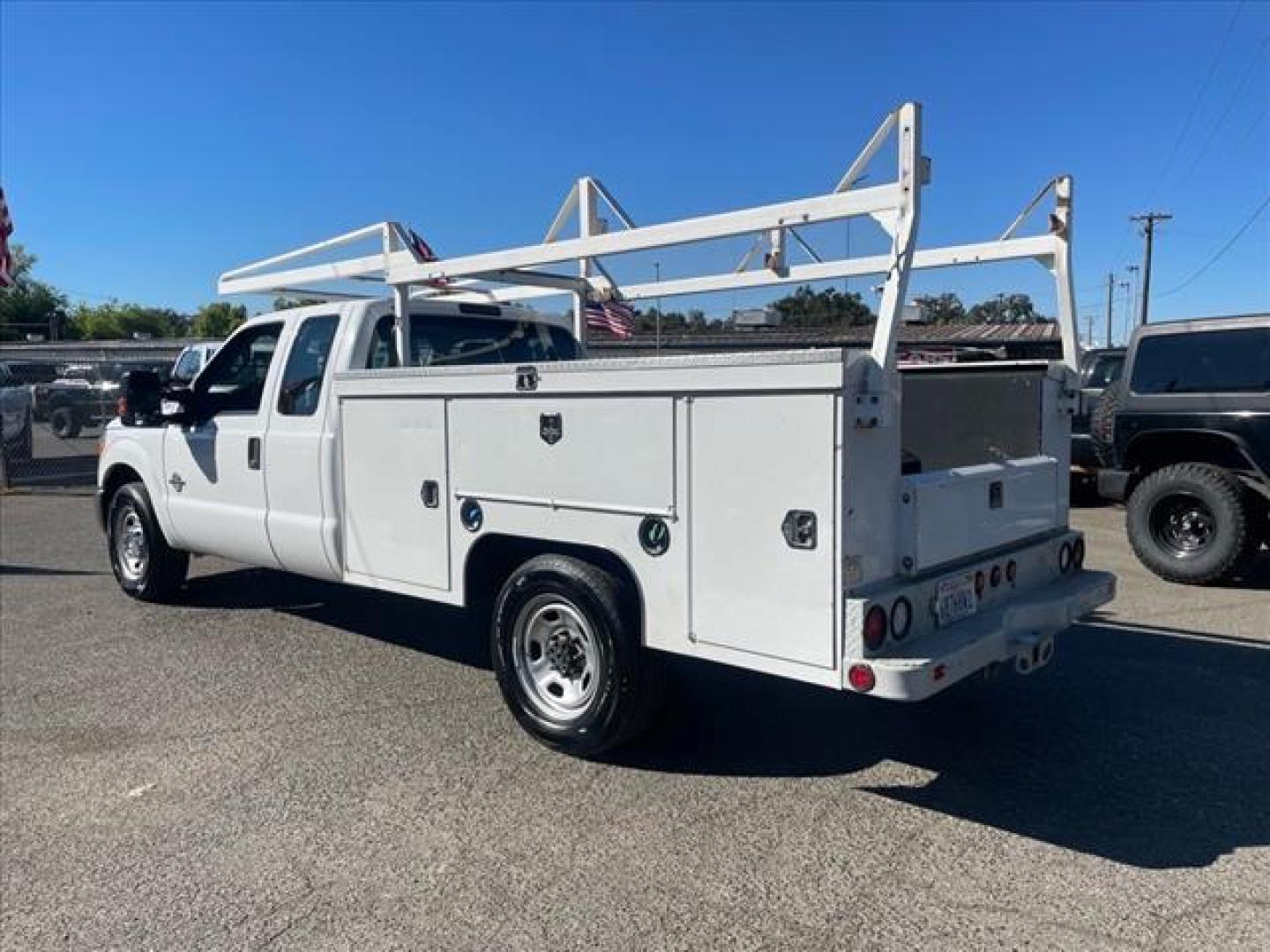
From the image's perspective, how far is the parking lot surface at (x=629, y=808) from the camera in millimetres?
3418

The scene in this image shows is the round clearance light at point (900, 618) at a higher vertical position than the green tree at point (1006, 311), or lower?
lower

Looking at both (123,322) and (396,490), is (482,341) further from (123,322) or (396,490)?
(123,322)

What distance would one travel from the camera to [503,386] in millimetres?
4840

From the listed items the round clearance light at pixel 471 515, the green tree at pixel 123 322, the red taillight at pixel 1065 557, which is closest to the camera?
the round clearance light at pixel 471 515

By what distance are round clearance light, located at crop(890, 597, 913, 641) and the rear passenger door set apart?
3.36 meters

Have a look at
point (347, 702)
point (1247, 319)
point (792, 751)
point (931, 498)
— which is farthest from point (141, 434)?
point (1247, 319)

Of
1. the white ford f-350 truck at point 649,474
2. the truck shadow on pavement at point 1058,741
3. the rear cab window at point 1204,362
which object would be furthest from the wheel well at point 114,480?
the rear cab window at point 1204,362

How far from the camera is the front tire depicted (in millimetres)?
7746

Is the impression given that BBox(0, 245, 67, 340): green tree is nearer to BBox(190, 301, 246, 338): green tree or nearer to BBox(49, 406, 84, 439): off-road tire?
BBox(190, 301, 246, 338): green tree

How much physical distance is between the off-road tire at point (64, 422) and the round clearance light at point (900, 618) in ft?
74.9

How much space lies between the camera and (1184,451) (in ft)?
29.5

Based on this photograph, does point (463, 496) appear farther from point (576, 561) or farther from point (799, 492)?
point (799, 492)

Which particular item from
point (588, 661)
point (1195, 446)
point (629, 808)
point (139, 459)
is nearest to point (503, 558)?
point (588, 661)

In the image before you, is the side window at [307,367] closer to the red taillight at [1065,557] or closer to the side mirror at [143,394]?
the side mirror at [143,394]
